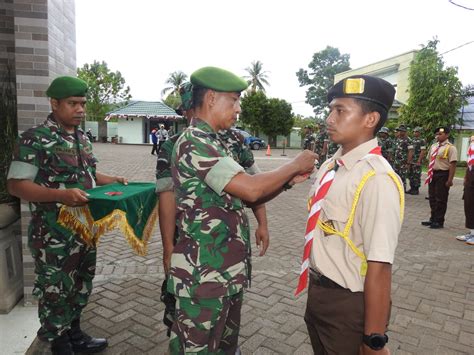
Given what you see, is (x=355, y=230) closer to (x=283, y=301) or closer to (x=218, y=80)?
(x=218, y=80)

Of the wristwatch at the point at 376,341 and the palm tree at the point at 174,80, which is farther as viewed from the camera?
the palm tree at the point at 174,80

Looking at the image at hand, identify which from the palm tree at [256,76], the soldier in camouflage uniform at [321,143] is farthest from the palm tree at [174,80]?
the soldier in camouflage uniform at [321,143]

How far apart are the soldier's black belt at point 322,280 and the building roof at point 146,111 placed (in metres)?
31.9

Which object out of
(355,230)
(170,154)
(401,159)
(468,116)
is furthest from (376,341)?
(468,116)

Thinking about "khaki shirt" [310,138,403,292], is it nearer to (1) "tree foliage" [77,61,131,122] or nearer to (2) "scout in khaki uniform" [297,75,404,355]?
(2) "scout in khaki uniform" [297,75,404,355]

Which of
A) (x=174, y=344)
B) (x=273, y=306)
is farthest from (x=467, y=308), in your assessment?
(x=174, y=344)

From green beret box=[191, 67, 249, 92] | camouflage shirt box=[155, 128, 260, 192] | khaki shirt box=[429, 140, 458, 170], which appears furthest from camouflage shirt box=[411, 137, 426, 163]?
green beret box=[191, 67, 249, 92]

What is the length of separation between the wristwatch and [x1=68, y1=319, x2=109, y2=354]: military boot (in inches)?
92.3

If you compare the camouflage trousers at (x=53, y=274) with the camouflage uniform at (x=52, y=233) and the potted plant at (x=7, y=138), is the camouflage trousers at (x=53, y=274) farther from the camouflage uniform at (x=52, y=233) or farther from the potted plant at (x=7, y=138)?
the potted plant at (x=7, y=138)

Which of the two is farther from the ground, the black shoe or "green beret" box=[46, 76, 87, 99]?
"green beret" box=[46, 76, 87, 99]

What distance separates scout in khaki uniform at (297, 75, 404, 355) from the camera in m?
1.57

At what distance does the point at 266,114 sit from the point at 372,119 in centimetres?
3275

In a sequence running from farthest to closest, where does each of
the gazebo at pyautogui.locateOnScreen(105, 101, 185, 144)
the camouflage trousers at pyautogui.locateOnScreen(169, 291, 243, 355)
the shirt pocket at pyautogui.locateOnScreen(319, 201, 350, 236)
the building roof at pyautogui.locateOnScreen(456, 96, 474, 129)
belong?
the gazebo at pyautogui.locateOnScreen(105, 101, 185, 144) < the building roof at pyautogui.locateOnScreen(456, 96, 474, 129) < the camouflage trousers at pyautogui.locateOnScreen(169, 291, 243, 355) < the shirt pocket at pyautogui.locateOnScreen(319, 201, 350, 236)

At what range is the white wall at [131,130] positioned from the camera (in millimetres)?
35031
